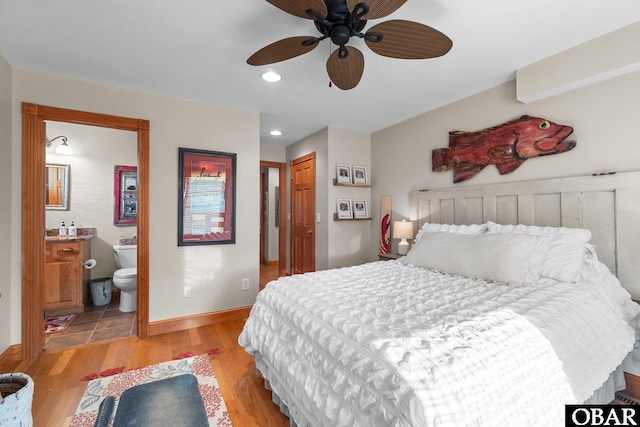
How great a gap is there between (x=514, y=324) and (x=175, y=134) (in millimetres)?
3207

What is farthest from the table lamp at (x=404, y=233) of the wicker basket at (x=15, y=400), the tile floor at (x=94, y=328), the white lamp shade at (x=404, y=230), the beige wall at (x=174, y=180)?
the wicker basket at (x=15, y=400)

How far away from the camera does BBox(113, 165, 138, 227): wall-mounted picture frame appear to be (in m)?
4.05

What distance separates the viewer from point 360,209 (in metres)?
4.17

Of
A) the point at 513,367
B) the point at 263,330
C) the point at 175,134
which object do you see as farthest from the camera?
the point at 175,134

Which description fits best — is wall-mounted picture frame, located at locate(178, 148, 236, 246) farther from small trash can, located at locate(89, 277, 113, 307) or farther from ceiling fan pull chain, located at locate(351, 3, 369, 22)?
ceiling fan pull chain, located at locate(351, 3, 369, 22)

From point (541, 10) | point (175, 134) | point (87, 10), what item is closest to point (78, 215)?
point (175, 134)

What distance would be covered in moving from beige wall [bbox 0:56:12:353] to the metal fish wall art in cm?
395

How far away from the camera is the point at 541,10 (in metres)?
1.71

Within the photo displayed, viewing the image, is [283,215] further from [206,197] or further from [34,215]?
[34,215]

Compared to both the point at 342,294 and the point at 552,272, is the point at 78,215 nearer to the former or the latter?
the point at 342,294

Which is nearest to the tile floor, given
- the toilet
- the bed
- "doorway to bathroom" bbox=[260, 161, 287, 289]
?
the toilet

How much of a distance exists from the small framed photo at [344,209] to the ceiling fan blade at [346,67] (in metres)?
2.10

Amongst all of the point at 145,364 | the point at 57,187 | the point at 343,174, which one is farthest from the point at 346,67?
the point at 57,187

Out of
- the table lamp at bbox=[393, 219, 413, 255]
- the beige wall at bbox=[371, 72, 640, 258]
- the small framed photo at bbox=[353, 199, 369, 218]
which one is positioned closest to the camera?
the beige wall at bbox=[371, 72, 640, 258]
